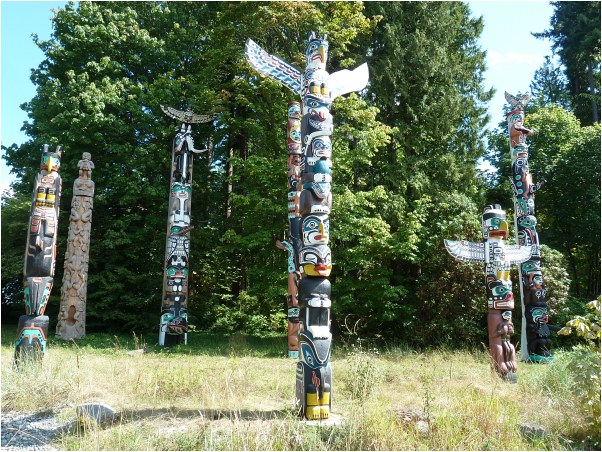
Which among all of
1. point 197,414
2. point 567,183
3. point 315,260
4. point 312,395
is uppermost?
Result: point 567,183

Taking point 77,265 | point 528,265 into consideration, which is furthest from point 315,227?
point 77,265

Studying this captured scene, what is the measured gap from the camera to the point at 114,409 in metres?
5.54

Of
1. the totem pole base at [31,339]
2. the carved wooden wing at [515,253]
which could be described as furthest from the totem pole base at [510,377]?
the totem pole base at [31,339]

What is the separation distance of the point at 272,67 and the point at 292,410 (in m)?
4.61

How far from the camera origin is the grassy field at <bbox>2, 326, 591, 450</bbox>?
14.5 ft

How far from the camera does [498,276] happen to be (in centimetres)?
839

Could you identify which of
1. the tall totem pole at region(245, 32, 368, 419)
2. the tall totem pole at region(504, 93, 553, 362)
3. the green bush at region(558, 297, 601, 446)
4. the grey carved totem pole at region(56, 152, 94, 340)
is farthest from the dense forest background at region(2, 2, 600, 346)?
the green bush at region(558, 297, 601, 446)

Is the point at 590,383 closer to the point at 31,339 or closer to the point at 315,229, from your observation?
the point at 315,229

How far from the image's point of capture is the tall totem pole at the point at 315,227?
535cm

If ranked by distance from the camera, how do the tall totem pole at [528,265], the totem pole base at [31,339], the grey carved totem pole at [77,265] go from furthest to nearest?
1. the grey carved totem pole at [77,265]
2. the tall totem pole at [528,265]
3. the totem pole base at [31,339]

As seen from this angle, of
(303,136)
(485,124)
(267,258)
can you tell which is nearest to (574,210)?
(485,124)

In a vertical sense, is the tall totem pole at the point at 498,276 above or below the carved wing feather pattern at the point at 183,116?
below

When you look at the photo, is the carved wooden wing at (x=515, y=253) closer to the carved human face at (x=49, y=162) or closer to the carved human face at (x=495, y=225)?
the carved human face at (x=495, y=225)

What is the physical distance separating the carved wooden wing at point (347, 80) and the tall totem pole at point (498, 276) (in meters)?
3.06
